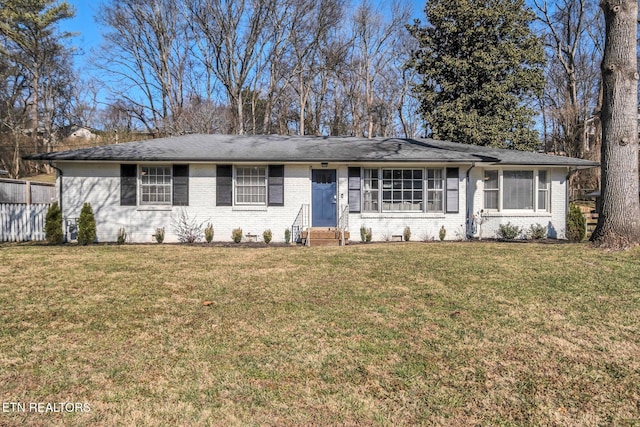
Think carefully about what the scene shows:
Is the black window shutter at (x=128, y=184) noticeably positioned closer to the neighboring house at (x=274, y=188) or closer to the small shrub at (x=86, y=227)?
the neighboring house at (x=274, y=188)

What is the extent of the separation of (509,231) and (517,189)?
1570 millimetres

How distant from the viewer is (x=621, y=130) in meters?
8.65

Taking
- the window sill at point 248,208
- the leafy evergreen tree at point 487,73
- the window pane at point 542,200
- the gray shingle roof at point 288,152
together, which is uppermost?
the leafy evergreen tree at point 487,73

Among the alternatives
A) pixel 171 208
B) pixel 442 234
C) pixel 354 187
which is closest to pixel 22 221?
pixel 171 208

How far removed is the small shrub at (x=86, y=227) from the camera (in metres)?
11.3

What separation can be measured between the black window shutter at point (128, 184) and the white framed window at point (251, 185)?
3.18 metres

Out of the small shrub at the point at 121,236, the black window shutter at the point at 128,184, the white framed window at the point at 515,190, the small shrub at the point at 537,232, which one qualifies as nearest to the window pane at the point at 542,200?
the white framed window at the point at 515,190

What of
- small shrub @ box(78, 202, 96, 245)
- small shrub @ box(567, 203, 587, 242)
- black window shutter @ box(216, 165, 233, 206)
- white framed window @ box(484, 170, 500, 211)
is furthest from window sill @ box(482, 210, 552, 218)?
small shrub @ box(78, 202, 96, 245)

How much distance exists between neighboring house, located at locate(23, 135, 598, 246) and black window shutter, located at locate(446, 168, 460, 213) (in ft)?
0.11

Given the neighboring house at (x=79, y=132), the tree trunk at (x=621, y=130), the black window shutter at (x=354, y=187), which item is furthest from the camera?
the neighboring house at (x=79, y=132)

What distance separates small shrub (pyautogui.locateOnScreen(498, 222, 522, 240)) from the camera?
1295cm

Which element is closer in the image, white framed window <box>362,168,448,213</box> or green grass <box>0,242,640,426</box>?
green grass <box>0,242,640,426</box>

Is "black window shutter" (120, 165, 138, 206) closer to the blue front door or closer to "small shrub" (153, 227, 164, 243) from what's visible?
"small shrub" (153, 227, 164, 243)

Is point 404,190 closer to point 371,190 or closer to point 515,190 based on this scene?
point 371,190
